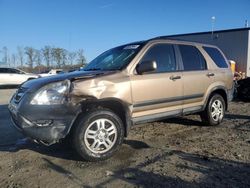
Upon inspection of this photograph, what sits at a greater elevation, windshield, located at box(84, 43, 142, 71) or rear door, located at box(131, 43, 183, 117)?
windshield, located at box(84, 43, 142, 71)

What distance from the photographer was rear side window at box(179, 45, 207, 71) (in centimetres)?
638

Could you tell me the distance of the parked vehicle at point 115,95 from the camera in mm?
4566

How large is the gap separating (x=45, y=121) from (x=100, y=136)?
87cm

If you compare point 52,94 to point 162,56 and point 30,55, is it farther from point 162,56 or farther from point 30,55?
point 30,55

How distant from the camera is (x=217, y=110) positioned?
723 centimetres

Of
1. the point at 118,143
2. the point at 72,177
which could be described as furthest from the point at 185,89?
the point at 72,177

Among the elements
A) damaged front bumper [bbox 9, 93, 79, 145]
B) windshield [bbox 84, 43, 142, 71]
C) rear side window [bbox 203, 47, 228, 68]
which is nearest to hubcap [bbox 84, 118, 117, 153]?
damaged front bumper [bbox 9, 93, 79, 145]

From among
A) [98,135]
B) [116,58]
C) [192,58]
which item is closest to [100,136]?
[98,135]

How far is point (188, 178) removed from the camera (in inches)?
157

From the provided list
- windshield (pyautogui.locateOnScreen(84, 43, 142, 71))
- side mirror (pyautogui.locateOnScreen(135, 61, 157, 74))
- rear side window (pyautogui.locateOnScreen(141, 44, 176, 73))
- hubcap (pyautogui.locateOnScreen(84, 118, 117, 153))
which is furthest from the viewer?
rear side window (pyautogui.locateOnScreen(141, 44, 176, 73))

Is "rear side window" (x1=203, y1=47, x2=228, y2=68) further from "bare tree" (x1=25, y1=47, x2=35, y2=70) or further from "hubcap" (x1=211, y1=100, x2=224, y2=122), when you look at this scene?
"bare tree" (x1=25, y1=47, x2=35, y2=70)

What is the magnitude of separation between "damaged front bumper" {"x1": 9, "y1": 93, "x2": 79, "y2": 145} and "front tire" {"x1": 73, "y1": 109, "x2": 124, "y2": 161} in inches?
7.8

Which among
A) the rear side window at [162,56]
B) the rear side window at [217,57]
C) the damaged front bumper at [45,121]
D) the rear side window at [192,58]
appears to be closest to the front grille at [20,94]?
the damaged front bumper at [45,121]

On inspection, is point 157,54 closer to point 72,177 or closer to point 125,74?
point 125,74
